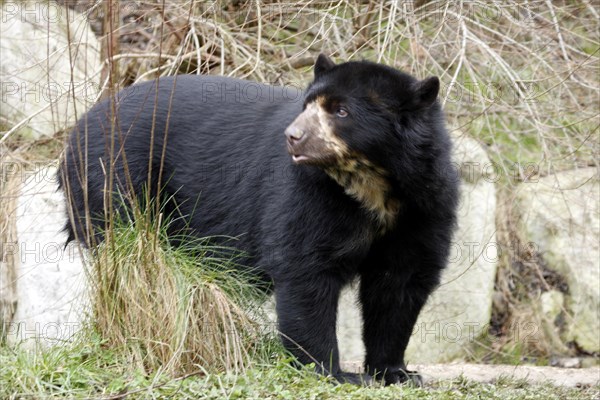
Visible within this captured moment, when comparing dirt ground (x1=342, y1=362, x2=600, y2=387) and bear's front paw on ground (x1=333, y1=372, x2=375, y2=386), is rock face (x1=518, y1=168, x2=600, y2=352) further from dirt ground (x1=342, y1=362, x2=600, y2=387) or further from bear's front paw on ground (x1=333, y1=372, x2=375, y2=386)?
bear's front paw on ground (x1=333, y1=372, x2=375, y2=386)

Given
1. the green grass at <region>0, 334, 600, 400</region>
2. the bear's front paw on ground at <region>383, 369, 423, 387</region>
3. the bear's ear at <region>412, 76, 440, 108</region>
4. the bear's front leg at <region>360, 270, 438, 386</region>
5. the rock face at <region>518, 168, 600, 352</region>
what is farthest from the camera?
the rock face at <region>518, 168, 600, 352</region>


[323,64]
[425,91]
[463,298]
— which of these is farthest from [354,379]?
[463,298]

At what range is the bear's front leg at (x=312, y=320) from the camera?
5.29 metres

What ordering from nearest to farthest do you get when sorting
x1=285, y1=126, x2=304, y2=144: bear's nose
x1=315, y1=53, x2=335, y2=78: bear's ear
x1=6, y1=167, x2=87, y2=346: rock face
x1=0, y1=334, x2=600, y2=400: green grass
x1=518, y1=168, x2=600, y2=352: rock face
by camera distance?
x1=0, y1=334, x2=600, y2=400: green grass → x1=285, y1=126, x2=304, y2=144: bear's nose → x1=315, y1=53, x2=335, y2=78: bear's ear → x1=6, y1=167, x2=87, y2=346: rock face → x1=518, y1=168, x2=600, y2=352: rock face

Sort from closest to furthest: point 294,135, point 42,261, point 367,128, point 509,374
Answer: point 294,135, point 367,128, point 509,374, point 42,261

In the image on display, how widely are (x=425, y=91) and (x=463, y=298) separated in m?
4.47

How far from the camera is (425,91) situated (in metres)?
5.07

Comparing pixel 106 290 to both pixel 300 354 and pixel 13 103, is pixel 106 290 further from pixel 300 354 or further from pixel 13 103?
pixel 13 103

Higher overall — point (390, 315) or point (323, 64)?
point (323, 64)

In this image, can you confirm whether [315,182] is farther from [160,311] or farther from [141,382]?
[141,382]

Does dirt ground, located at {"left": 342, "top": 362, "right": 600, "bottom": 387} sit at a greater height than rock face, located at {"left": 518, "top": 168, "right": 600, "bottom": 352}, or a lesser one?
lesser

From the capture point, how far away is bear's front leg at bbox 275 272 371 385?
17.4 feet

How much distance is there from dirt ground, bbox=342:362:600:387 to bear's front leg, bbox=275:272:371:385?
925mm

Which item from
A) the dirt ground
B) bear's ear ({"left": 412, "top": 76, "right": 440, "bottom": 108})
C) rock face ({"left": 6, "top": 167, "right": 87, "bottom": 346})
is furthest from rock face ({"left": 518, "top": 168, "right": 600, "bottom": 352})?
rock face ({"left": 6, "top": 167, "right": 87, "bottom": 346})
